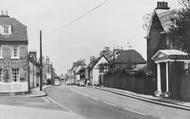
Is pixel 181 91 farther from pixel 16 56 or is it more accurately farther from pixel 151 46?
pixel 16 56

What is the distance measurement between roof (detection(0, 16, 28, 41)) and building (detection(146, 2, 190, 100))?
17523 mm

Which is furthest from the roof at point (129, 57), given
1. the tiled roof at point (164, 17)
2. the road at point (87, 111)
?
the road at point (87, 111)

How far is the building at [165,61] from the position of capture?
28391 mm

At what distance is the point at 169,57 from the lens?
97.8 ft

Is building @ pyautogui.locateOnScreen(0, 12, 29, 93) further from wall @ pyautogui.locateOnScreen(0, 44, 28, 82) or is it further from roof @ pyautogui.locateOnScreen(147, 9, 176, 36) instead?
roof @ pyautogui.locateOnScreen(147, 9, 176, 36)

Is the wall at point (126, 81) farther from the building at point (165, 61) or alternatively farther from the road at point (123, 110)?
the road at point (123, 110)

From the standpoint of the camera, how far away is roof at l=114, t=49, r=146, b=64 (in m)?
75.1

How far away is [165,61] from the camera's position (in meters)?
30.8

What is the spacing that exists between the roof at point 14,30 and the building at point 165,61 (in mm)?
17523

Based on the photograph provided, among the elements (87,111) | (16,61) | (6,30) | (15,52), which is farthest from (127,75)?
(87,111)

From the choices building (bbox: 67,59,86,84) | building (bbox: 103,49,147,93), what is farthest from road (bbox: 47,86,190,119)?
building (bbox: 67,59,86,84)

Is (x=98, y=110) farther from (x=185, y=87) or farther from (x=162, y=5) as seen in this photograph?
(x=162, y=5)

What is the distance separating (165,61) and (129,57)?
150 feet

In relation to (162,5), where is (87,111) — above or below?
below
